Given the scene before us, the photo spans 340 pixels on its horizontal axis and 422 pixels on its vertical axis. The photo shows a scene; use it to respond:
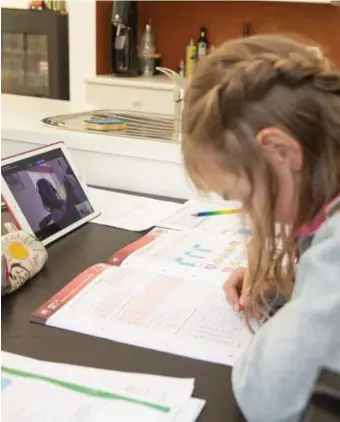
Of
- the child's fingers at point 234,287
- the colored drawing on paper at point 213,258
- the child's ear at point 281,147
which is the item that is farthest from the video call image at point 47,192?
the child's ear at point 281,147

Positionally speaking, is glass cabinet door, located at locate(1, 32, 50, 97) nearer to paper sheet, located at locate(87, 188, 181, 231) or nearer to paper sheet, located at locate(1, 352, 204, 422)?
paper sheet, located at locate(87, 188, 181, 231)

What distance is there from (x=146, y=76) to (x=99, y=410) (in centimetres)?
292

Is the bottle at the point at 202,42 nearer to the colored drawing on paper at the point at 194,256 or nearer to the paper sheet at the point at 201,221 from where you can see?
the paper sheet at the point at 201,221

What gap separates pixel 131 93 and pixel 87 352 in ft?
8.61

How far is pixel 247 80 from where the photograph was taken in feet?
2.62

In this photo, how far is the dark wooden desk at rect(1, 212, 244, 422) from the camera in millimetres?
846

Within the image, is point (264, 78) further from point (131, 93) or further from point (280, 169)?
point (131, 93)

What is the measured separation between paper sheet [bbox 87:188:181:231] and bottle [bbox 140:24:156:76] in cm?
200

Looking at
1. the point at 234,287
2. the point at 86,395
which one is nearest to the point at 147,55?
the point at 234,287

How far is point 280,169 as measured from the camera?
826mm

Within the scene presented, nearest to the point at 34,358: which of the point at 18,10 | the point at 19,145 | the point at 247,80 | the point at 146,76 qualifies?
the point at 247,80

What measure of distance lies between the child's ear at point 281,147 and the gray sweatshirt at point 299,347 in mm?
93

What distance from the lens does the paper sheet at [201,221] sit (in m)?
1.45

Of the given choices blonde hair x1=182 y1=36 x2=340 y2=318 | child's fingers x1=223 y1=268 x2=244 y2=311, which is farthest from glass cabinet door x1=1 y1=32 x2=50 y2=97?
blonde hair x1=182 y1=36 x2=340 y2=318
